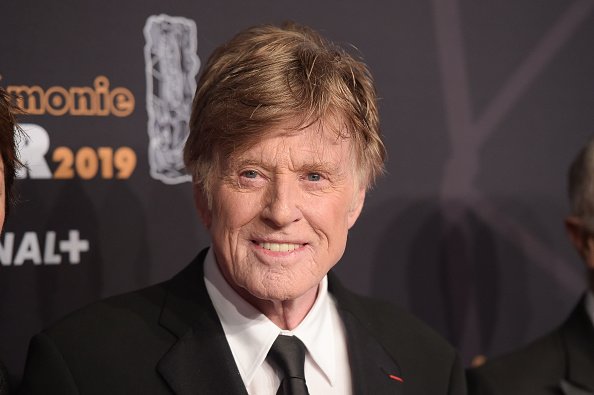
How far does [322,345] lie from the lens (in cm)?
185

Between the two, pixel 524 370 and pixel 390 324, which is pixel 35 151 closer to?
pixel 390 324

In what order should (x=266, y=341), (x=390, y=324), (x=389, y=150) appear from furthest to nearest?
1. (x=389, y=150)
2. (x=390, y=324)
3. (x=266, y=341)

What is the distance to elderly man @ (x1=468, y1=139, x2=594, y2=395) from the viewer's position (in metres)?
2.12

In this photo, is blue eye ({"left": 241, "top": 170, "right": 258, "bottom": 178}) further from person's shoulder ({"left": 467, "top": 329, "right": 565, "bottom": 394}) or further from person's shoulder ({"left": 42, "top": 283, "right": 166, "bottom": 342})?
person's shoulder ({"left": 467, "top": 329, "right": 565, "bottom": 394})

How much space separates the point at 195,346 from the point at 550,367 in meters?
0.91

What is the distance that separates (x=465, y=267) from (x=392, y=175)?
13.9 inches

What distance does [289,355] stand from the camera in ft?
5.81

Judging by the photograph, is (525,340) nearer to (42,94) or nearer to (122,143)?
(122,143)

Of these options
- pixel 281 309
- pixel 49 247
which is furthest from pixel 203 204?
pixel 49 247

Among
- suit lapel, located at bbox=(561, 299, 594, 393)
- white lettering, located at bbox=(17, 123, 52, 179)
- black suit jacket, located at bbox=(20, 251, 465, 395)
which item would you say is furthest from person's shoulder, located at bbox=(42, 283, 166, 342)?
suit lapel, located at bbox=(561, 299, 594, 393)

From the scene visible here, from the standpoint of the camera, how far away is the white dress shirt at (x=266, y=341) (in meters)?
1.77

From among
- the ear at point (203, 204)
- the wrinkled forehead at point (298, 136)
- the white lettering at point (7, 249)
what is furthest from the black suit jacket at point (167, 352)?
the white lettering at point (7, 249)

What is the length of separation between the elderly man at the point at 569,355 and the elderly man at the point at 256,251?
0.40 m

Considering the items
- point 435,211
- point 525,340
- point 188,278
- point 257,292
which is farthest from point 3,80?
point 525,340
